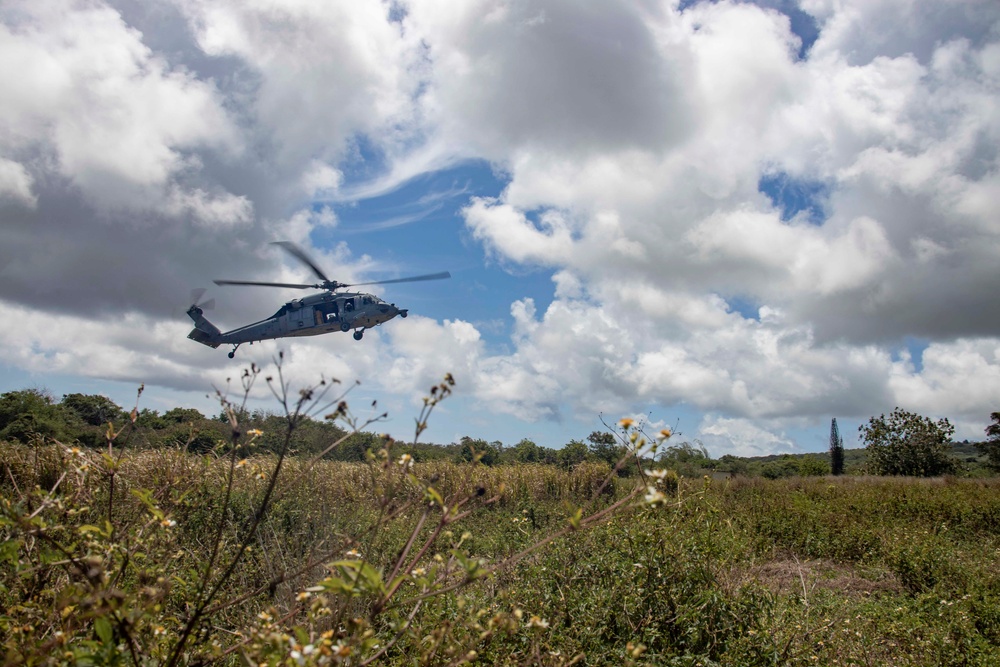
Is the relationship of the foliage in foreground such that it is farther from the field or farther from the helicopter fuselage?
the helicopter fuselage

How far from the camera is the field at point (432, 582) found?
59.1 inches

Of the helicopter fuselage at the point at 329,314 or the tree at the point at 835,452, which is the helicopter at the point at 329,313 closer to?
the helicopter fuselage at the point at 329,314

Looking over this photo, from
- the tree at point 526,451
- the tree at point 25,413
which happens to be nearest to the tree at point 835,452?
the tree at point 526,451

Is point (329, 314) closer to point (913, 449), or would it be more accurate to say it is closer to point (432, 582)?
point (432, 582)

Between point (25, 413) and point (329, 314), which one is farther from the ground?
point (329, 314)

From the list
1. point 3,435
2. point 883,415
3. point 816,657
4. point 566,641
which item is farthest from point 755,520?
point 883,415

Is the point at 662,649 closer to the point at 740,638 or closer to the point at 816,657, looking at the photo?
the point at 740,638

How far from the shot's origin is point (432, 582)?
1617mm

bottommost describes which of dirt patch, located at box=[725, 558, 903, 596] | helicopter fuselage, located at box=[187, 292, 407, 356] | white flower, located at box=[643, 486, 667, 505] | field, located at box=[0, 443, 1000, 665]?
dirt patch, located at box=[725, 558, 903, 596]

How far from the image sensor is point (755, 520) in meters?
9.85

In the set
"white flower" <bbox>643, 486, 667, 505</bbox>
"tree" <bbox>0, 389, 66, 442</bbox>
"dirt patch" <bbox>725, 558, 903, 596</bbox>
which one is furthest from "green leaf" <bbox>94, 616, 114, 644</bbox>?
"tree" <bbox>0, 389, 66, 442</bbox>

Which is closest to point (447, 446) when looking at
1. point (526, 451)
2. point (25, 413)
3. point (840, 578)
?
point (526, 451)

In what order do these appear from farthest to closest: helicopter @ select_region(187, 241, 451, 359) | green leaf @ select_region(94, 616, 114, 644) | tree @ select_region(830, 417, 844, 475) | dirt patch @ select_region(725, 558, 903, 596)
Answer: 1. tree @ select_region(830, 417, 844, 475)
2. helicopter @ select_region(187, 241, 451, 359)
3. dirt patch @ select_region(725, 558, 903, 596)
4. green leaf @ select_region(94, 616, 114, 644)

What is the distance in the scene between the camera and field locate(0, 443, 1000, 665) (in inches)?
59.1
